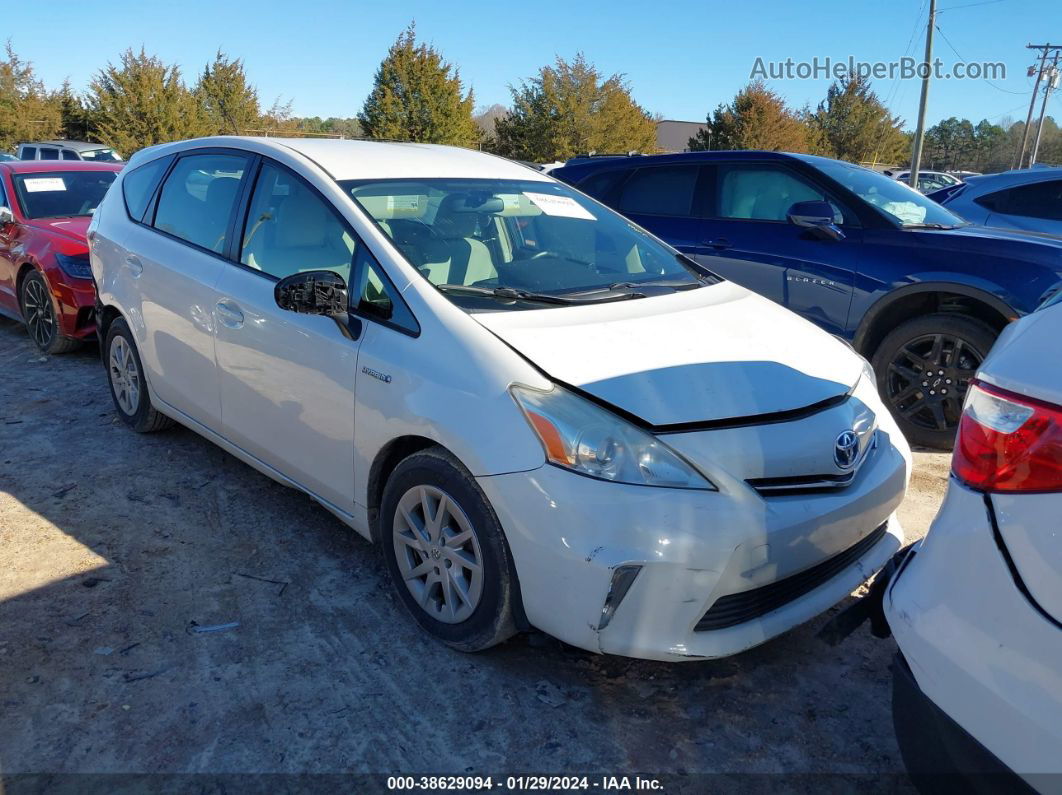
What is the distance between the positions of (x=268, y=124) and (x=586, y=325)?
1527 inches

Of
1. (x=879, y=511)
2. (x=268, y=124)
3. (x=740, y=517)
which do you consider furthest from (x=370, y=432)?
(x=268, y=124)

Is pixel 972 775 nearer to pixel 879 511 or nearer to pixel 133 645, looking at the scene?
pixel 879 511

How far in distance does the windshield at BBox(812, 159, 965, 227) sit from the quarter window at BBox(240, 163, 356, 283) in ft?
12.1

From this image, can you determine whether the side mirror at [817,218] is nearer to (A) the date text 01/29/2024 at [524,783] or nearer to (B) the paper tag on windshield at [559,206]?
(B) the paper tag on windshield at [559,206]

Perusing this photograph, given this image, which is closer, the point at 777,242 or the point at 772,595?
the point at 772,595

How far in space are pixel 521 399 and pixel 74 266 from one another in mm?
5266

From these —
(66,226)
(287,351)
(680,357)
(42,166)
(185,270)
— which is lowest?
(287,351)

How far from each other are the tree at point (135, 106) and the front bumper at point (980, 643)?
3282 cm

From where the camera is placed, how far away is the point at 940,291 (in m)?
4.75

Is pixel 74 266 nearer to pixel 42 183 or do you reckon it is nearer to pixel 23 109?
pixel 42 183

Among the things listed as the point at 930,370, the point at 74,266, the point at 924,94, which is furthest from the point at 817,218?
the point at 924,94

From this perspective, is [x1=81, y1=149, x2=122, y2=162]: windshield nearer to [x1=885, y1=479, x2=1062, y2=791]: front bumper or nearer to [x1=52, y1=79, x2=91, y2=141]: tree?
[x1=52, y1=79, x2=91, y2=141]: tree

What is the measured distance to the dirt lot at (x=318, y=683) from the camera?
→ 92.6 inches

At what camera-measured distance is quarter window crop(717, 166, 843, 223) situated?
5.55 m
